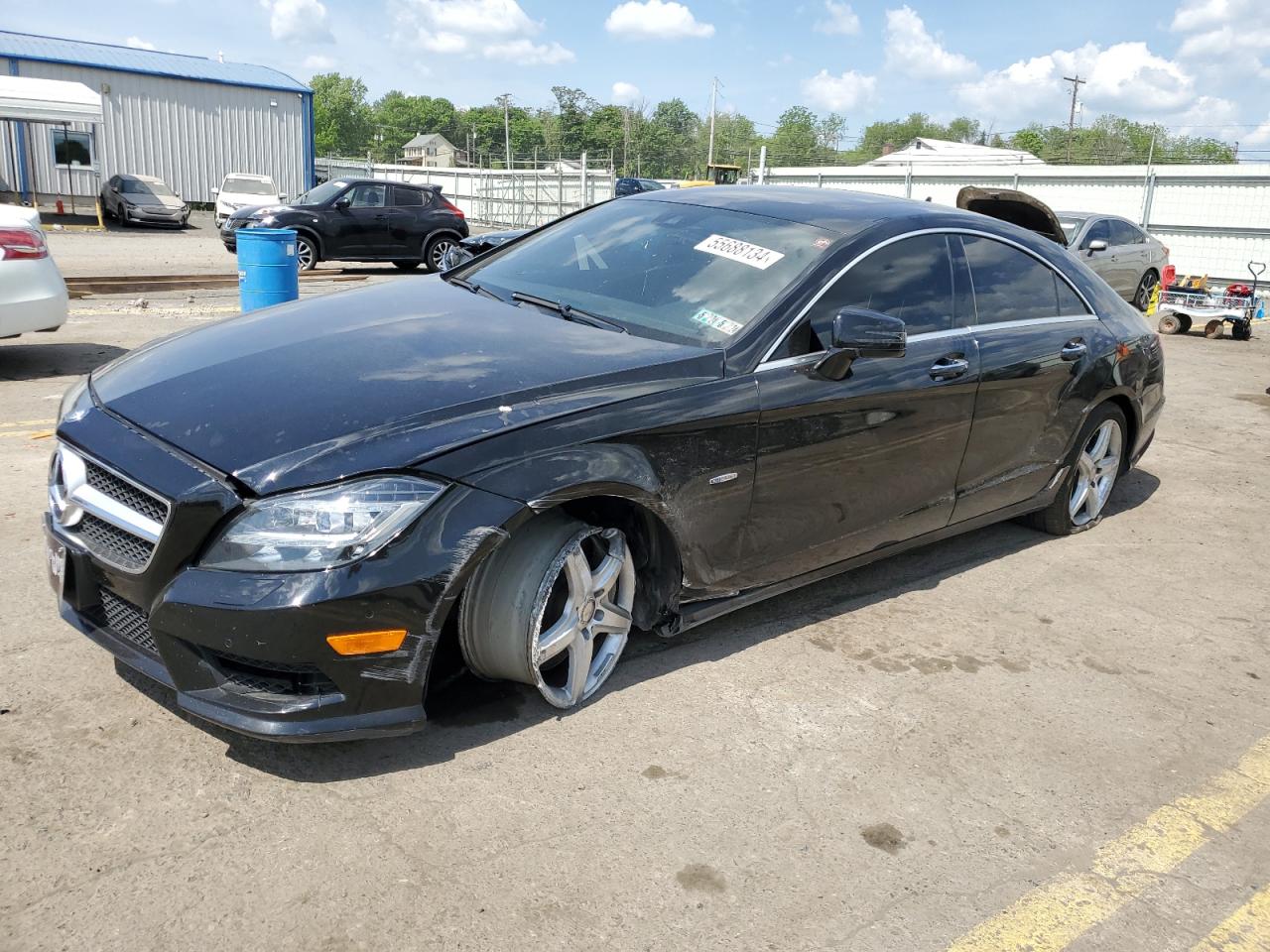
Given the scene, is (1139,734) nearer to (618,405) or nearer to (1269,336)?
(618,405)

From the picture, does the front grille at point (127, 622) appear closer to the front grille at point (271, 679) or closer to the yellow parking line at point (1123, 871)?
the front grille at point (271, 679)

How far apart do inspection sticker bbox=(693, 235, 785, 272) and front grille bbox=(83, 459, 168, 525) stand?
2189 millimetres

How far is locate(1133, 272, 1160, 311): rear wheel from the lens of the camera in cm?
1577

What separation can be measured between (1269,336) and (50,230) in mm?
25422

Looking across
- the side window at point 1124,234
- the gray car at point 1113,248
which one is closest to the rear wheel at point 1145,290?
the gray car at point 1113,248

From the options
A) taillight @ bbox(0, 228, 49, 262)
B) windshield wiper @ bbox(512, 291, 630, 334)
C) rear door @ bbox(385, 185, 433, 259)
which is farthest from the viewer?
rear door @ bbox(385, 185, 433, 259)

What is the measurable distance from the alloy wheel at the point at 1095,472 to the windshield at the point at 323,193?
14.0 meters

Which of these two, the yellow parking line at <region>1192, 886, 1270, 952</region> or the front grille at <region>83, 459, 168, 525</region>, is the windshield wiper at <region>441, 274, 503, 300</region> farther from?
the yellow parking line at <region>1192, 886, 1270, 952</region>

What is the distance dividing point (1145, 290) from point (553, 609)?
15459 millimetres

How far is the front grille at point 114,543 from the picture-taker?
105 inches

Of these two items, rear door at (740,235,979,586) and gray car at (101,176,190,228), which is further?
gray car at (101,176,190,228)

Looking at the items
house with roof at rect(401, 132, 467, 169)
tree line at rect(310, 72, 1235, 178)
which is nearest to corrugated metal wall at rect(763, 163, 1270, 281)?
tree line at rect(310, 72, 1235, 178)

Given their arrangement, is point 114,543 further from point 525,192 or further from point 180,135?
point 180,135

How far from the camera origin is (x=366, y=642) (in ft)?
8.64
